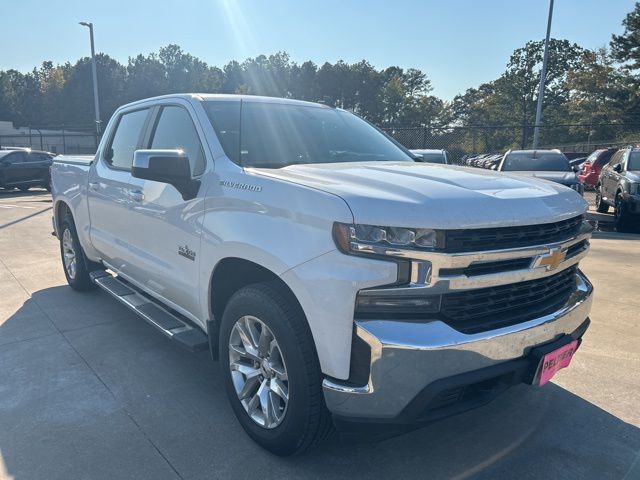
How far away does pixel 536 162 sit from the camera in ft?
37.9

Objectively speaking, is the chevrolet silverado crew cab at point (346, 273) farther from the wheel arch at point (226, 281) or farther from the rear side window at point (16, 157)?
the rear side window at point (16, 157)

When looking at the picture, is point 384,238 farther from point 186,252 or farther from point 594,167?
point 594,167

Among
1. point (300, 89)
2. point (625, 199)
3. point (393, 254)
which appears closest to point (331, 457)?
point (393, 254)

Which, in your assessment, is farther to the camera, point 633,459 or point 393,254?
point 633,459

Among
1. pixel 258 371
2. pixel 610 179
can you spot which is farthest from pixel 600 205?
pixel 258 371

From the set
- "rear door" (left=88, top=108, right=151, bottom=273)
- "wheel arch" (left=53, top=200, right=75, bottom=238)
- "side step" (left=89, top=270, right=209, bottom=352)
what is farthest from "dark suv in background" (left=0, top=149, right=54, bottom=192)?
"side step" (left=89, top=270, right=209, bottom=352)

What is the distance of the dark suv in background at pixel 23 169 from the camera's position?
1811cm

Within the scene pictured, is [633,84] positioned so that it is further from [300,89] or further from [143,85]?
[143,85]

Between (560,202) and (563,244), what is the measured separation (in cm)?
22

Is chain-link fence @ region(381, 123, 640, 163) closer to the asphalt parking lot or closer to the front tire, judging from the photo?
the asphalt parking lot

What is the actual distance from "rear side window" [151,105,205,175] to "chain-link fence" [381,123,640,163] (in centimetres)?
1511

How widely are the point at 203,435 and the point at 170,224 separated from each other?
1.35 metres

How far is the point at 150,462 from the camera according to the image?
2.74 meters

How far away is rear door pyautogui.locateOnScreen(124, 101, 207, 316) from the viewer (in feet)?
10.7
